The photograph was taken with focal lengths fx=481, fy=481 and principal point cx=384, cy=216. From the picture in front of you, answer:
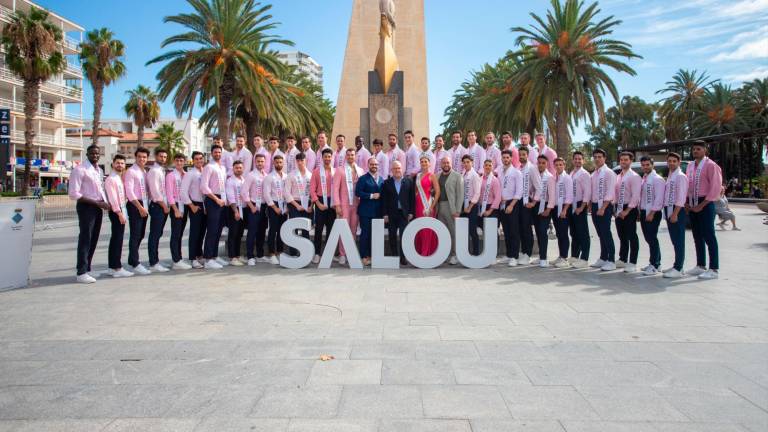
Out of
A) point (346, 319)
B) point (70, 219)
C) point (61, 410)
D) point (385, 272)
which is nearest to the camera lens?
point (61, 410)

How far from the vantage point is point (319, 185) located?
9.80 m

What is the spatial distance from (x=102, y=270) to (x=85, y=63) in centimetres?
3603

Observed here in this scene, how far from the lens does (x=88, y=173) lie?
26.2 feet

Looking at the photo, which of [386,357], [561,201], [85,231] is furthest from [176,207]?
[561,201]

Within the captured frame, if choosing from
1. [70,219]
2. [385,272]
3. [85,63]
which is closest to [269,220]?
[385,272]

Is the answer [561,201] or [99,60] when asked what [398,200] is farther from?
[99,60]

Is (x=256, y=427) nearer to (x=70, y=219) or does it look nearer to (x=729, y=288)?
(x=729, y=288)

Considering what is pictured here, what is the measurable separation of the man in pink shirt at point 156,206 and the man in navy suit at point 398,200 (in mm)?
4212

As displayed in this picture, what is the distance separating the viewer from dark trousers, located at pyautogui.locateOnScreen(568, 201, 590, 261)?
9539mm

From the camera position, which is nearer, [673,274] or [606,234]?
[673,274]

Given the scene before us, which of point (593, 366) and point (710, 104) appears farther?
point (710, 104)

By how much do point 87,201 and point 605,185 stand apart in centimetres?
927

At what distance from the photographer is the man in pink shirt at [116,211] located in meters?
8.17

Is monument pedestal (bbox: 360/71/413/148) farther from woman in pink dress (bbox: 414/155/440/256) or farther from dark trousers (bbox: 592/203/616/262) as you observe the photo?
dark trousers (bbox: 592/203/616/262)
